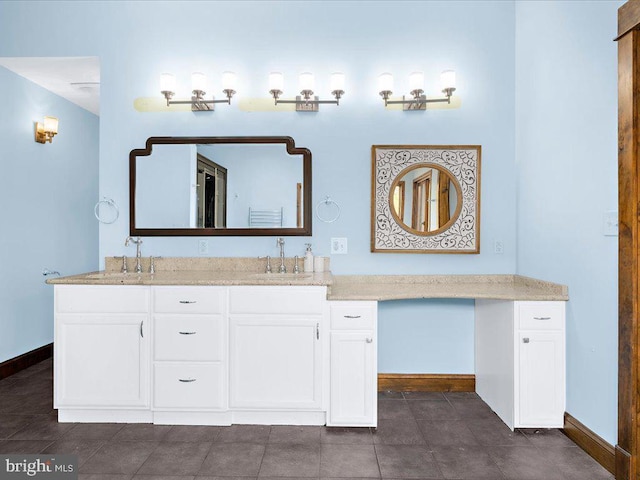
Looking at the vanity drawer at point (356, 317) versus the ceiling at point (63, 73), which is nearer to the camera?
the vanity drawer at point (356, 317)

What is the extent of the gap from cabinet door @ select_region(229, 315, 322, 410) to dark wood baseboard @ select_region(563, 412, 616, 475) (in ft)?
4.39

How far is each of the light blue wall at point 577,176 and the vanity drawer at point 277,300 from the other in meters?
1.35

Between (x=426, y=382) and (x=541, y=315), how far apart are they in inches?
39.2

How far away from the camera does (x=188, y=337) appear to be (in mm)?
2504

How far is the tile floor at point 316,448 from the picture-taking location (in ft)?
6.70

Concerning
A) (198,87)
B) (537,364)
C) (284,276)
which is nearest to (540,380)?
(537,364)

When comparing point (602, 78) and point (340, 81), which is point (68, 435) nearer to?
point (340, 81)

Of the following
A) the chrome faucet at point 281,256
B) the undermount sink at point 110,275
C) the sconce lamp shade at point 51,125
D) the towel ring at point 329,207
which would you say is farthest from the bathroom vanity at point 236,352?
the sconce lamp shade at point 51,125

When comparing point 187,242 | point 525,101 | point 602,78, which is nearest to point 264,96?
point 187,242

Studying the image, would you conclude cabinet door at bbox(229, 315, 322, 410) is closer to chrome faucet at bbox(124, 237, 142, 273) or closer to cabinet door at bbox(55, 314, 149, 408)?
cabinet door at bbox(55, 314, 149, 408)

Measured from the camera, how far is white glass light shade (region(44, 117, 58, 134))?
363 centimetres

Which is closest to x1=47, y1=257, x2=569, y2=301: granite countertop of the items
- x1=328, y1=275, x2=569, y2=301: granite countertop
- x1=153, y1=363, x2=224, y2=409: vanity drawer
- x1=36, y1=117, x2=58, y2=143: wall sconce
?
x1=328, y1=275, x2=569, y2=301: granite countertop

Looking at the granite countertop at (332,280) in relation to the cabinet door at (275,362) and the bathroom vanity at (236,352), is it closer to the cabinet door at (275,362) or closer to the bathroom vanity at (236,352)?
the bathroom vanity at (236,352)

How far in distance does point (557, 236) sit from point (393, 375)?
1.40 m
